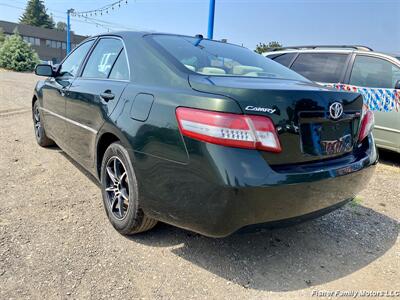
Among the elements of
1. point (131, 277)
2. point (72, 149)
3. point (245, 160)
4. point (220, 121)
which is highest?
point (220, 121)

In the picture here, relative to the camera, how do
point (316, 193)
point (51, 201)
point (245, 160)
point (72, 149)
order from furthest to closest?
point (72, 149), point (51, 201), point (316, 193), point (245, 160)

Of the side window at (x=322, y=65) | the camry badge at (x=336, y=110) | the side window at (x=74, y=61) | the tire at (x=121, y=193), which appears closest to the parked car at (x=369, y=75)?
the side window at (x=322, y=65)

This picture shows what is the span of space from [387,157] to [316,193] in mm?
4806

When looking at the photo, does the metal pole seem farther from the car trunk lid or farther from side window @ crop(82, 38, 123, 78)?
the car trunk lid

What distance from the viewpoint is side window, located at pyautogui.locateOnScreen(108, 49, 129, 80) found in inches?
120

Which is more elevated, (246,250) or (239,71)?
(239,71)

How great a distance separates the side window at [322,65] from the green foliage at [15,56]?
26786 mm

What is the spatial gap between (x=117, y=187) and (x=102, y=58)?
1344 millimetres

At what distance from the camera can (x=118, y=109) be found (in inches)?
112

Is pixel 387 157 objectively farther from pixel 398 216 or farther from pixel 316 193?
pixel 316 193

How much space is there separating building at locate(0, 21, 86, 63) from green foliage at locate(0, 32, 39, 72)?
1245 inches

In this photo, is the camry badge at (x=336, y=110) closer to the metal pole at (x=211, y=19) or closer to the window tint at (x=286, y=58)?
the window tint at (x=286, y=58)

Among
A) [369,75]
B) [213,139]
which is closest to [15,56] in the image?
[369,75]

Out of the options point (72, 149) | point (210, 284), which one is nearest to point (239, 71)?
point (210, 284)
